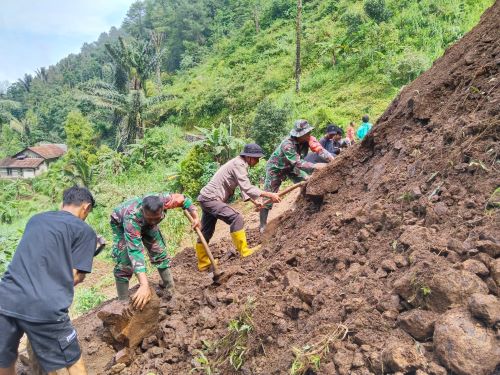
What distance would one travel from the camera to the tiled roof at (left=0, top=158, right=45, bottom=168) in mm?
37812

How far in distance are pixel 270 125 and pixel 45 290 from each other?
1023cm

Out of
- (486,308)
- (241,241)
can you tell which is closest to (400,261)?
(486,308)

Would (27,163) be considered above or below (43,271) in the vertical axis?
below

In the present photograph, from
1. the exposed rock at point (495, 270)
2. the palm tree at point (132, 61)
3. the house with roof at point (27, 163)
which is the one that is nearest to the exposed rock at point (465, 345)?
the exposed rock at point (495, 270)

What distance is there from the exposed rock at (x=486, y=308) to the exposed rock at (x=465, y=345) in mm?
35

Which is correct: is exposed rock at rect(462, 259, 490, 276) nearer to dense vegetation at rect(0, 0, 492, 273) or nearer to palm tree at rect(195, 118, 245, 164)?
dense vegetation at rect(0, 0, 492, 273)

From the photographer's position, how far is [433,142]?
3498mm

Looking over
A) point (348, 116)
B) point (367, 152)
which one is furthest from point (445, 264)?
point (348, 116)

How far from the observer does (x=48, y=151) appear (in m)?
40.4

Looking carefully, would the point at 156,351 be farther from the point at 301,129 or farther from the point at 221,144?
the point at 221,144

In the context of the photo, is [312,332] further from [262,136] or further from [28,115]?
[28,115]

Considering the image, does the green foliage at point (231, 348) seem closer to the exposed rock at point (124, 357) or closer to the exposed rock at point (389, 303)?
the exposed rock at point (124, 357)

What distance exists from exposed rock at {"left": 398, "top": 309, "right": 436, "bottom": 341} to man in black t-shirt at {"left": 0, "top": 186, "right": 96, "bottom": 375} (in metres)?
2.03

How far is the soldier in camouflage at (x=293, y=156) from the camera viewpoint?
5082 mm
